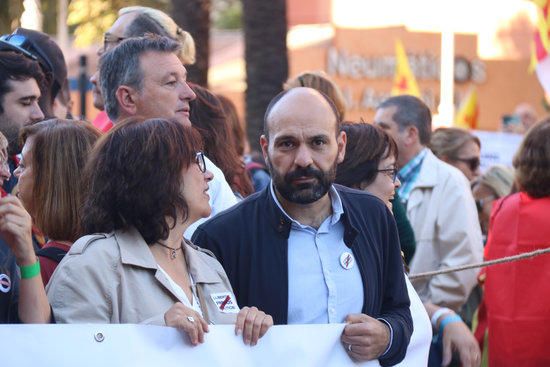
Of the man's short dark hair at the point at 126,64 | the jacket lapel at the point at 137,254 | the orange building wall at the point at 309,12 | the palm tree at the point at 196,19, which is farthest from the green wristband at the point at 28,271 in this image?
the orange building wall at the point at 309,12

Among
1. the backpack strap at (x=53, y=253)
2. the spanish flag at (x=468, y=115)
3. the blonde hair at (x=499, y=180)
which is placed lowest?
the spanish flag at (x=468, y=115)

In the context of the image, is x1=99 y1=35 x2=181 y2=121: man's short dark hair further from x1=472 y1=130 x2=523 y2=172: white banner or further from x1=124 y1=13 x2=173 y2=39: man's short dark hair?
x1=472 y1=130 x2=523 y2=172: white banner

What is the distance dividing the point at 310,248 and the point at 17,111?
190 centimetres

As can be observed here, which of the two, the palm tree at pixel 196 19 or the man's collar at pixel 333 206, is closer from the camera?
the man's collar at pixel 333 206

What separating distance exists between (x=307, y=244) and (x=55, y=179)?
1005 mm

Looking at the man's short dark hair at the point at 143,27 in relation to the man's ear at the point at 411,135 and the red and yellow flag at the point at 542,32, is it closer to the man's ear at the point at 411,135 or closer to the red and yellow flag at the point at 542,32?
the man's ear at the point at 411,135

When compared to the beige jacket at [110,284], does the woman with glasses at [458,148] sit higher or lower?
lower

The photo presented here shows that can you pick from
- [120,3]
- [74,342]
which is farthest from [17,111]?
[120,3]

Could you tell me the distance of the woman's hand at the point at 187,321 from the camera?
152 inches

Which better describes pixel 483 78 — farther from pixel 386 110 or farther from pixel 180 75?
pixel 180 75

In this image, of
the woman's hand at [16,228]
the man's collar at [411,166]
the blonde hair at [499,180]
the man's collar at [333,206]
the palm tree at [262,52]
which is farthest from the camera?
the palm tree at [262,52]

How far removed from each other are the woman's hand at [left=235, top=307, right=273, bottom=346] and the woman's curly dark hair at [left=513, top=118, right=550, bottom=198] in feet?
10.6

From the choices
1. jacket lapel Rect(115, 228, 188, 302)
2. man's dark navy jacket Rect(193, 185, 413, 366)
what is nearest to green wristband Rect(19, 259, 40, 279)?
jacket lapel Rect(115, 228, 188, 302)

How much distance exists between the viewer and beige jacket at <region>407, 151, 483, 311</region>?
744 centimetres
